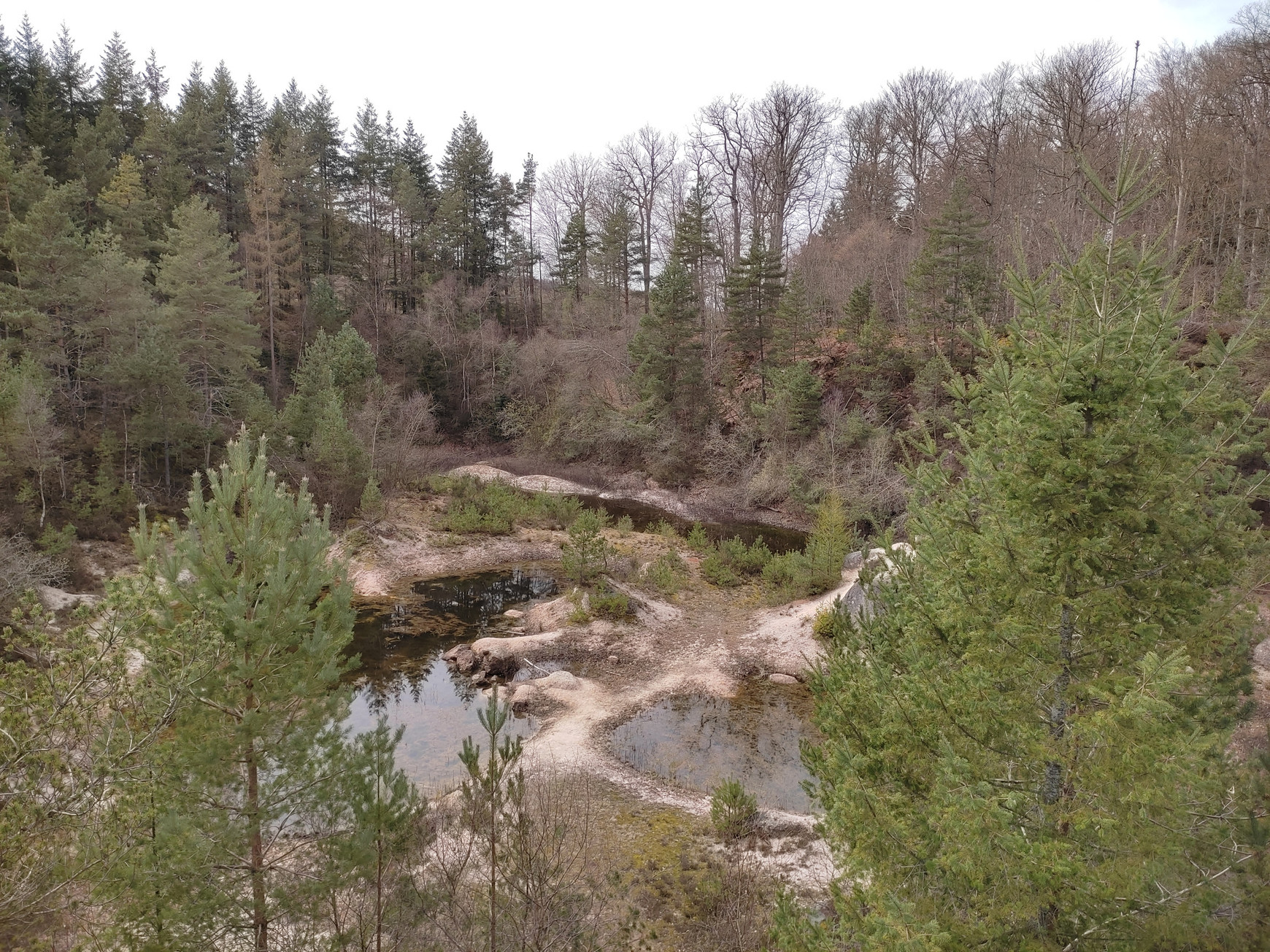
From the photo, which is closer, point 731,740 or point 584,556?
point 731,740

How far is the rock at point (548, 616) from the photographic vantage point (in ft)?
56.9

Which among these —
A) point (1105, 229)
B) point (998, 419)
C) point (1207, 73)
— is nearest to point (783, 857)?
point (998, 419)

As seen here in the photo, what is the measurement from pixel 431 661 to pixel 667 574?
6.87 metres

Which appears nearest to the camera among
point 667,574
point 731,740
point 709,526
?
point 731,740

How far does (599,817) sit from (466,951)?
378 centimetres

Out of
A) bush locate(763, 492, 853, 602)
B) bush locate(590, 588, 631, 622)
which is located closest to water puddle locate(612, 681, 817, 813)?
bush locate(590, 588, 631, 622)

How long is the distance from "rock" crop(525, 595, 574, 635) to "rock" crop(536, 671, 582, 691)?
8.01ft

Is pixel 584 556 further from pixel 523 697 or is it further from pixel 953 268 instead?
pixel 953 268

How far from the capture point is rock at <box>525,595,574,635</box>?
1733 cm

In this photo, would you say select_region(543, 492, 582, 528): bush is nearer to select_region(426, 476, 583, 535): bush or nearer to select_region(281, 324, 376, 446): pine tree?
select_region(426, 476, 583, 535): bush

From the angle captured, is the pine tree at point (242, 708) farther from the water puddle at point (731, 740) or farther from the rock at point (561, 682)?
the rock at point (561, 682)

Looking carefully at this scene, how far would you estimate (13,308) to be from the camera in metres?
20.4

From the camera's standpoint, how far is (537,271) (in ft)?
160

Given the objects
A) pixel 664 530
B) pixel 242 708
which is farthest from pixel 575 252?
pixel 242 708
